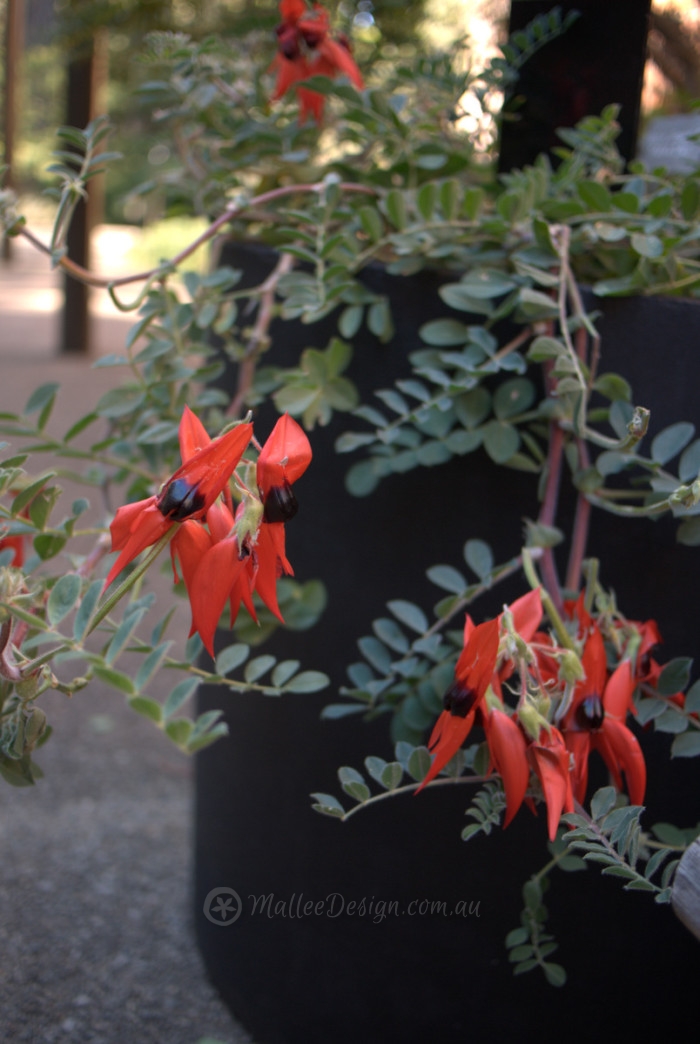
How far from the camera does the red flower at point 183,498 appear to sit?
1.36ft

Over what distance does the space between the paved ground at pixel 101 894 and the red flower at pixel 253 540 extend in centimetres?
35

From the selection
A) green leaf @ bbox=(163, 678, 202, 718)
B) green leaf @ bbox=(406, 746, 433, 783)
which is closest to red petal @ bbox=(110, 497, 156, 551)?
green leaf @ bbox=(163, 678, 202, 718)

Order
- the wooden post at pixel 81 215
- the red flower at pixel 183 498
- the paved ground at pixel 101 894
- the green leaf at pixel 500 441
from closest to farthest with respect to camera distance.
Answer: the red flower at pixel 183 498 < the green leaf at pixel 500 441 < the paved ground at pixel 101 894 < the wooden post at pixel 81 215

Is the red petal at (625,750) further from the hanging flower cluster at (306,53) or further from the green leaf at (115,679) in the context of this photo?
the hanging flower cluster at (306,53)

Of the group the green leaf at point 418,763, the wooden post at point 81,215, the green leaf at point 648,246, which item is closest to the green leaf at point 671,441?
the green leaf at point 648,246

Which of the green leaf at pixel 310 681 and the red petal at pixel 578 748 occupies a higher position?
the red petal at pixel 578 748

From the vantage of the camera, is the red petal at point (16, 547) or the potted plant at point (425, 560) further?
the red petal at point (16, 547)

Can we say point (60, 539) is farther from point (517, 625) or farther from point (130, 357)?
point (517, 625)

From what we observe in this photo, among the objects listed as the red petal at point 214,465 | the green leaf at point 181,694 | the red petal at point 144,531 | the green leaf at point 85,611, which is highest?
the red petal at point 214,465

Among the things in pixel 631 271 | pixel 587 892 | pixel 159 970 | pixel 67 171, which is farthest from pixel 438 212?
pixel 159 970

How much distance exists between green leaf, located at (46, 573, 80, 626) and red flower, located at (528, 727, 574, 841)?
228mm

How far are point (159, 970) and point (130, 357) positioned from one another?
510 mm

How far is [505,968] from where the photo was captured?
0.66 meters

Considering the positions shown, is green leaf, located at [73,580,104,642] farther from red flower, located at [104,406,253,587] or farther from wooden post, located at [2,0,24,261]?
wooden post, located at [2,0,24,261]
